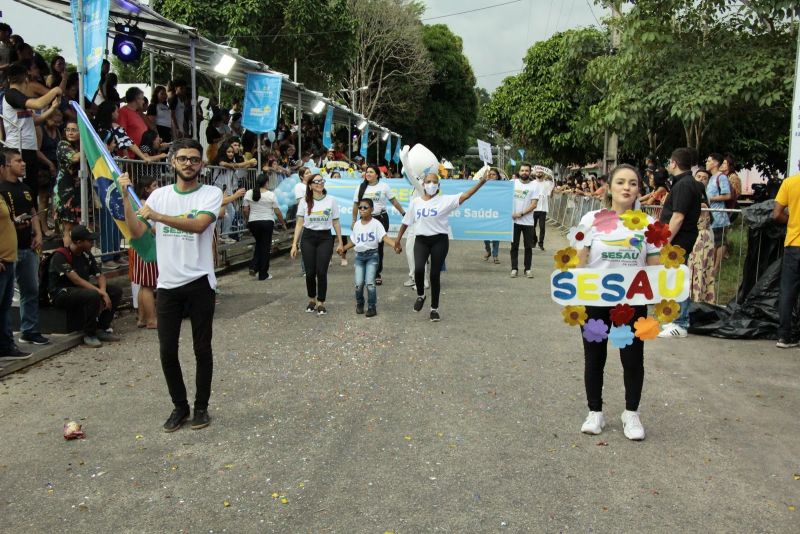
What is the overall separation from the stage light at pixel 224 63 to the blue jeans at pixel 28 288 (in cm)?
663

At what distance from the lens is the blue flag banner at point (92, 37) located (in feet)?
29.3

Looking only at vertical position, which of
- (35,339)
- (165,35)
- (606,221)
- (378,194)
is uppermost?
(165,35)

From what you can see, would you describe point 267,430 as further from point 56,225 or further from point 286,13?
point 286,13

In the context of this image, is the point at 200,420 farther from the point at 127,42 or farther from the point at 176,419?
the point at 127,42

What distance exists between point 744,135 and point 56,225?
21.7 meters

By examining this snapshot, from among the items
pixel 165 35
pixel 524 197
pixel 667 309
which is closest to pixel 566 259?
pixel 667 309

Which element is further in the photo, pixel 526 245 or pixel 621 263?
pixel 526 245

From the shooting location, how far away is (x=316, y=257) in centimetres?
970

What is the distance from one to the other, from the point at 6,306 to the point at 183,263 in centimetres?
280

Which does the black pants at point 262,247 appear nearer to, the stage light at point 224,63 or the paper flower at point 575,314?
the stage light at point 224,63

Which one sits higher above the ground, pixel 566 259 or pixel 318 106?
pixel 318 106

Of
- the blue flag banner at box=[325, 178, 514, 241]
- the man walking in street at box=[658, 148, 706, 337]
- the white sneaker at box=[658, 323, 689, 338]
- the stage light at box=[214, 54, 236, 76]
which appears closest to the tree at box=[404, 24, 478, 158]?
the blue flag banner at box=[325, 178, 514, 241]

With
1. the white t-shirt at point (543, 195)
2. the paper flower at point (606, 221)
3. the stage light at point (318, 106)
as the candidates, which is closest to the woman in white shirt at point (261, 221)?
the white t-shirt at point (543, 195)

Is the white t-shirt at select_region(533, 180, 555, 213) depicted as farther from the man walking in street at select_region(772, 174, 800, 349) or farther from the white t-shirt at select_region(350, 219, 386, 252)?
the man walking in street at select_region(772, 174, 800, 349)
